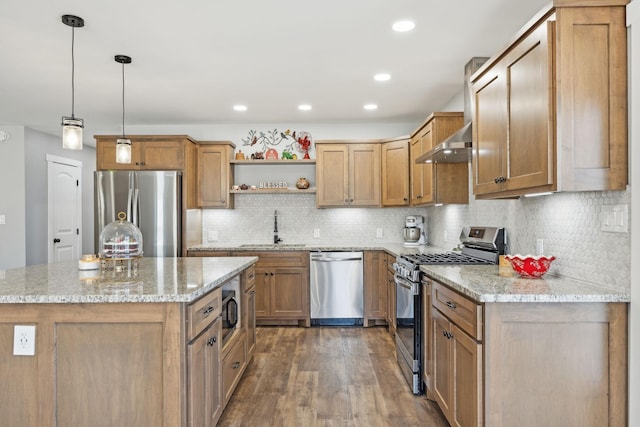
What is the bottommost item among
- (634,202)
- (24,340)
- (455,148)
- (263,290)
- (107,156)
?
(263,290)

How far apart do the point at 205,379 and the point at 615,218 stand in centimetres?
211

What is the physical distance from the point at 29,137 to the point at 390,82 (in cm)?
505

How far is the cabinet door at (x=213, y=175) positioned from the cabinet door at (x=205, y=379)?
9.70 ft

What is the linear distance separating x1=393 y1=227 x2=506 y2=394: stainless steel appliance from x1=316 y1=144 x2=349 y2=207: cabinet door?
6.48 feet

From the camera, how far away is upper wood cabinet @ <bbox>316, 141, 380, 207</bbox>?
5184mm

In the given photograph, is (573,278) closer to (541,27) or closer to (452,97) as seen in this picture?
(541,27)

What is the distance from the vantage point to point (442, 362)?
2.47 metres

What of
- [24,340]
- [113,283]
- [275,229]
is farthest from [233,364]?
[275,229]

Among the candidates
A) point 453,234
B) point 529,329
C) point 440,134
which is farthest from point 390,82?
point 529,329

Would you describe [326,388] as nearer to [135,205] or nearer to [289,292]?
A: [289,292]

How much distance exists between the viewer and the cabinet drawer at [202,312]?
6.46 feet

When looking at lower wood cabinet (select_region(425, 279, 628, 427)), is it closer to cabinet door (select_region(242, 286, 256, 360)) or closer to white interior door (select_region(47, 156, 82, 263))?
cabinet door (select_region(242, 286, 256, 360))

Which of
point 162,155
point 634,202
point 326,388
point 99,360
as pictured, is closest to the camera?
point 634,202

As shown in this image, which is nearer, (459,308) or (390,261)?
(459,308)
